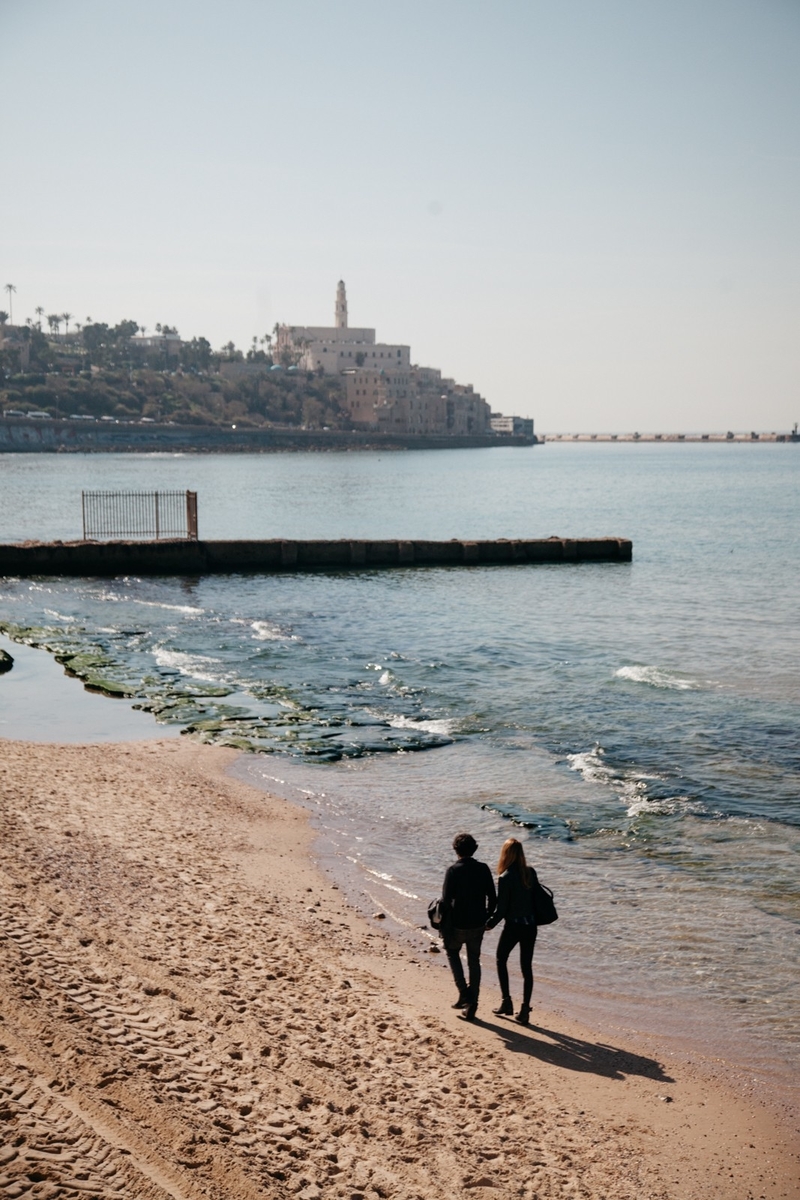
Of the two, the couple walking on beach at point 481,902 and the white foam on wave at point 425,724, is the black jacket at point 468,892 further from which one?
the white foam on wave at point 425,724

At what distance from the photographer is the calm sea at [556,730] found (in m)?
11.5

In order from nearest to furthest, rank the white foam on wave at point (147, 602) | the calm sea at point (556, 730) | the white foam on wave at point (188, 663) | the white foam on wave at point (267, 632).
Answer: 1. the calm sea at point (556, 730)
2. the white foam on wave at point (188, 663)
3. the white foam on wave at point (267, 632)
4. the white foam on wave at point (147, 602)

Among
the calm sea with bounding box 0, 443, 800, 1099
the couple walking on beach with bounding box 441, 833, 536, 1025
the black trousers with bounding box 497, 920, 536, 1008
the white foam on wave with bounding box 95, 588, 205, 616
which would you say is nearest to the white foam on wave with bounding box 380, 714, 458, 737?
the calm sea with bounding box 0, 443, 800, 1099

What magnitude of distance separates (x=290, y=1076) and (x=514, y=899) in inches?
93.3

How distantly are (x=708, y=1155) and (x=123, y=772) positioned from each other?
35.9ft

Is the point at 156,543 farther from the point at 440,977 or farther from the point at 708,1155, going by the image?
the point at 708,1155

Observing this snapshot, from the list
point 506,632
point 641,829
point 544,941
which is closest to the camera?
point 544,941

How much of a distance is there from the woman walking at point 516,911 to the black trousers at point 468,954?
0.57 ft

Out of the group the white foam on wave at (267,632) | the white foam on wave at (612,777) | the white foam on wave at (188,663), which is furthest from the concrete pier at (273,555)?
the white foam on wave at (612,777)

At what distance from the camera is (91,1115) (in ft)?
23.2

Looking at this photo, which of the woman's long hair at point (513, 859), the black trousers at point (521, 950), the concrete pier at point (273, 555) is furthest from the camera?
the concrete pier at point (273, 555)

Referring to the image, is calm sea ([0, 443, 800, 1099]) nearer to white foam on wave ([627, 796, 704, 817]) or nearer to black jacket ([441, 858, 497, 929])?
white foam on wave ([627, 796, 704, 817])

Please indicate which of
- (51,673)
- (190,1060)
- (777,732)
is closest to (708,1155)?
(190,1060)

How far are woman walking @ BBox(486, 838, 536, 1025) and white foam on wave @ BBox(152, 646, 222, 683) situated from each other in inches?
610
